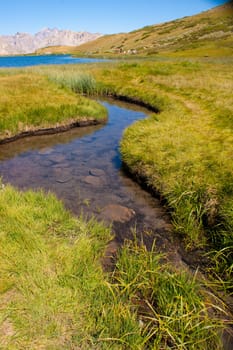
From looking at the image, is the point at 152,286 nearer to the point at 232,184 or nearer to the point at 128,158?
the point at 232,184

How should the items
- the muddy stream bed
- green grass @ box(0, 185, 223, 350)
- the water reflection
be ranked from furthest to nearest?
the water reflection → the muddy stream bed → green grass @ box(0, 185, 223, 350)

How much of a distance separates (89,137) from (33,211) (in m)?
12.0

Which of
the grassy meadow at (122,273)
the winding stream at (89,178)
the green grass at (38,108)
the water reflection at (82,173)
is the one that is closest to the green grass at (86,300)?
the grassy meadow at (122,273)

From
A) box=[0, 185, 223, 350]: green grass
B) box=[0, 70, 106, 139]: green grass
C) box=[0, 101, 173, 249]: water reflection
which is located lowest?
box=[0, 101, 173, 249]: water reflection

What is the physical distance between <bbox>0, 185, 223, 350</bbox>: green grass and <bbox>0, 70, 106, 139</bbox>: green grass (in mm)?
13305

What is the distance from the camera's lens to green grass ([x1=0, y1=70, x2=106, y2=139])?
62.8 ft

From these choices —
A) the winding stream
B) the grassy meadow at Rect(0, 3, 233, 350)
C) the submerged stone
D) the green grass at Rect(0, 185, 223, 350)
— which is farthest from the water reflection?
the green grass at Rect(0, 185, 223, 350)

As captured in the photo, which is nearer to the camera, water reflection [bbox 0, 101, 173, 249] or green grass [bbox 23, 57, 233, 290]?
green grass [bbox 23, 57, 233, 290]

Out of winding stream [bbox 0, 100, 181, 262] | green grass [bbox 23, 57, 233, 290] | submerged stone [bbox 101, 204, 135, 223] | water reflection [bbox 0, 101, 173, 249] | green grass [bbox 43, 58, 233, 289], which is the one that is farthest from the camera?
water reflection [bbox 0, 101, 173, 249]

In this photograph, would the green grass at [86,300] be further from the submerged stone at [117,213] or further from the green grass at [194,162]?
the submerged stone at [117,213]

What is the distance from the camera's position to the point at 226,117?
1845cm

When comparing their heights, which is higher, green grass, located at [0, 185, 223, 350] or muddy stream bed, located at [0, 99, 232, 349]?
green grass, located at [0, 185, 223, 350]

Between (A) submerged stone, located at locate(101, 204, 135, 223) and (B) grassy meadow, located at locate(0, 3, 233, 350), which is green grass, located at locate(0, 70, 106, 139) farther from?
(A) submerged stone, located at locate(101, 204, 135, 223)

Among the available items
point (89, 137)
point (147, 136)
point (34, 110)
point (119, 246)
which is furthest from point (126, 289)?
point (34, 110)
